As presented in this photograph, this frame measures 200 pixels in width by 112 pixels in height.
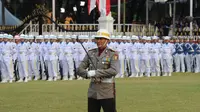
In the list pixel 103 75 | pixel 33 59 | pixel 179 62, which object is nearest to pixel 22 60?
pixel 33 59

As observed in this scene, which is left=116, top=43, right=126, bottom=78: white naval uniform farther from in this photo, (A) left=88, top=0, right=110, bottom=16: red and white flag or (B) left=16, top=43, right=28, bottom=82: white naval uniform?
(A) left=88, top=0, right=110, bottom=16: red and white flag

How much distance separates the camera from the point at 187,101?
1389 centimetres

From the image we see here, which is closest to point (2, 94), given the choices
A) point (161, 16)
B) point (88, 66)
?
point (88, 66)

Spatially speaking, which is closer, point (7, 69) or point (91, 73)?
point (91, 73)

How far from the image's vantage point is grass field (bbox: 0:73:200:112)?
41.7ft

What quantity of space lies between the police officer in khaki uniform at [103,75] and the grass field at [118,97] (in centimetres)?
388

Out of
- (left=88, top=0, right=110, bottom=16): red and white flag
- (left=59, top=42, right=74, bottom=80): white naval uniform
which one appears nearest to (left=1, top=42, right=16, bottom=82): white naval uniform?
(left=59, top=42, right=74, bottom=80): white naval uniform

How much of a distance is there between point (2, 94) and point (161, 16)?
20862mm

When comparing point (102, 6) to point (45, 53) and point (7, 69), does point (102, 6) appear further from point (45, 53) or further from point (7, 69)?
point (7, 69)

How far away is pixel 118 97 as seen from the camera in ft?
48.3

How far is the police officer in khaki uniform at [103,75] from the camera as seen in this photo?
8.45 m

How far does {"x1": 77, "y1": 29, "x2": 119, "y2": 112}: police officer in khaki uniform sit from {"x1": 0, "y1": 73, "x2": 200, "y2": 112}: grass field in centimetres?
388

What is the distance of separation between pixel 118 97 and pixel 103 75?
640 cm

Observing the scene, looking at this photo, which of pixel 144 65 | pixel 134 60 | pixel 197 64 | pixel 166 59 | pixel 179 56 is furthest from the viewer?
pixel 179 56
